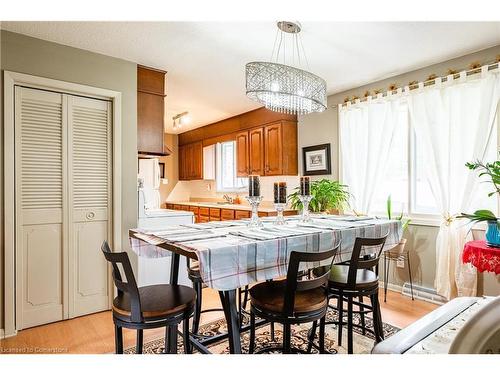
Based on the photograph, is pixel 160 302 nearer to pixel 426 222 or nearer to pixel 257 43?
pixel 257 43

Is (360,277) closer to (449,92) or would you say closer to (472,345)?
(472,345)

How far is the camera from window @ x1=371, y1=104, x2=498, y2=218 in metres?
3.39

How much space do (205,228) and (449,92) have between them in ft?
8.74

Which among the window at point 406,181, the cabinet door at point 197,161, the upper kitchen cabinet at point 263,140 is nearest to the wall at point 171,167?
the cabinet door at point 197,161

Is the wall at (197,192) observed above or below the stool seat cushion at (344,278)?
above

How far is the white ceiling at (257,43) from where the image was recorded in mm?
2412

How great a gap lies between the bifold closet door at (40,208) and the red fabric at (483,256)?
10.9 ft

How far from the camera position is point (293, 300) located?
1.57 m

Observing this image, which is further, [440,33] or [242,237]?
[440,33]

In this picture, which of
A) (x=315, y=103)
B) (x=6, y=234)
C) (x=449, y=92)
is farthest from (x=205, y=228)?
(x=449, y=92)

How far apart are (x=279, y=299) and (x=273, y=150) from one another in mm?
3150

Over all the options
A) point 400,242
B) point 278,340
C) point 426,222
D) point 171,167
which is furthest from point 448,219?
point 171,167

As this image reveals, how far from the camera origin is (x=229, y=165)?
6.14 meters

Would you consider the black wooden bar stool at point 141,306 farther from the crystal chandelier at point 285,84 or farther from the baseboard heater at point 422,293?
the baseboard heater at point 422,293
